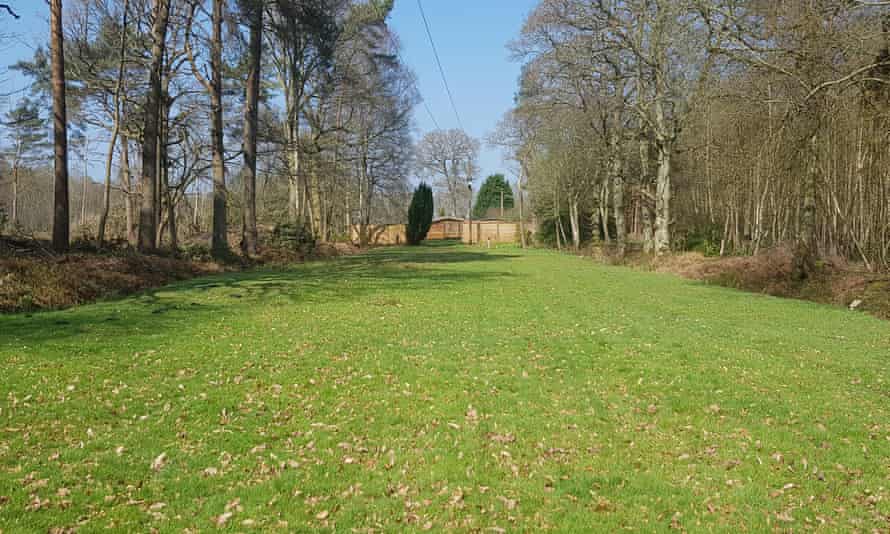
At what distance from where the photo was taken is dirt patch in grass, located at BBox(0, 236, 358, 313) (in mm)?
11672

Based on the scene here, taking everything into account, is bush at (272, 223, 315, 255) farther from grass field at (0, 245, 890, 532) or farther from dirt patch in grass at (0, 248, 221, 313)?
grass field at (0, 245, 890, 532)

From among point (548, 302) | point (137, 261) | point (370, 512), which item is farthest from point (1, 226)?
point (370, 512)

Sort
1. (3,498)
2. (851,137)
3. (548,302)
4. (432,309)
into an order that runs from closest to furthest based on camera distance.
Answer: (3,498), (432,309), (548,302), (851,137)

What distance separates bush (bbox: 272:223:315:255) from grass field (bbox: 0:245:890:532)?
1823 centimetres

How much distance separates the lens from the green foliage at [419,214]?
2172 inches

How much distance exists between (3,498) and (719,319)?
478 inches

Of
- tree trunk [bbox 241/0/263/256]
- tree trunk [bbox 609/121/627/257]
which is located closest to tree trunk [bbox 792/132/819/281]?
tree trunk [bbox 609/121/627/257]

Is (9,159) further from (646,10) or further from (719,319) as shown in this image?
(719,319)

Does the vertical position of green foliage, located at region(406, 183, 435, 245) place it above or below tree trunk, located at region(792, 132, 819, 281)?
above

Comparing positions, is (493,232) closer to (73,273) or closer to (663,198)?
(663,198)

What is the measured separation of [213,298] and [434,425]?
915cm

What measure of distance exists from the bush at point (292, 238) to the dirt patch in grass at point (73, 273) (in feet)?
30.0

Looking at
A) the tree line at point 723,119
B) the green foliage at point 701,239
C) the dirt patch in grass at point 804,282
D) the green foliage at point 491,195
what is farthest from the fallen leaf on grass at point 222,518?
the green foliage at point 491,195

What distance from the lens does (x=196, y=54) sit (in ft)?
76.4
